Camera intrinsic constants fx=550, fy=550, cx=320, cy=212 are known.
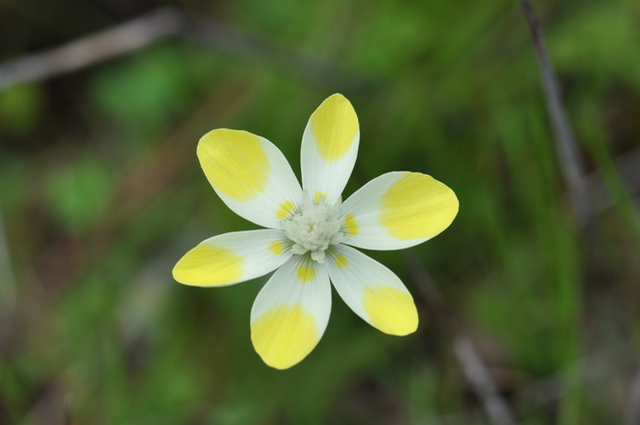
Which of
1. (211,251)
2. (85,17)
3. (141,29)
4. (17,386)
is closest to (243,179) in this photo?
(211,251)

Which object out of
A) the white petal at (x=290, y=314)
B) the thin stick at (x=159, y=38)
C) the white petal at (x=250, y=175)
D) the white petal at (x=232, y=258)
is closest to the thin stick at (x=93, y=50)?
the thin stick at (x=159, y=38)

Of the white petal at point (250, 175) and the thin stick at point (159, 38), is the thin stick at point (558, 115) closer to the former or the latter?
the white petal at point (250, 175)

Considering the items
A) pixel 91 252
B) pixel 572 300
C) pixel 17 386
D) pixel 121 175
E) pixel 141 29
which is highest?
pixel 141 29

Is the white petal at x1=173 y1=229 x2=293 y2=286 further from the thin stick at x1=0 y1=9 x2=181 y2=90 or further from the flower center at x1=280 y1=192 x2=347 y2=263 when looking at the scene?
the thin stick at x1=0 y1=9 x2=181 y2=90

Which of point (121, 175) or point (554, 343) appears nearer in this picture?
point (554, 343)

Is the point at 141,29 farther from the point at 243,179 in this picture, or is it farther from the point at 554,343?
the point at 554,343

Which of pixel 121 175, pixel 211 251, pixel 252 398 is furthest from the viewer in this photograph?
pixel 121 175
